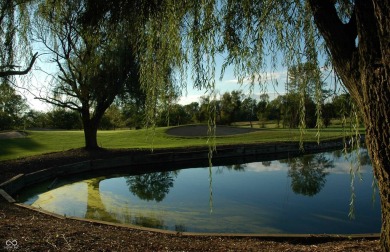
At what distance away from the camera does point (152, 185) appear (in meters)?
12.5

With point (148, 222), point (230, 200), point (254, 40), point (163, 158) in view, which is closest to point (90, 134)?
point (163, 158)

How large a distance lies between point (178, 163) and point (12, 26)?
10703 millimetres

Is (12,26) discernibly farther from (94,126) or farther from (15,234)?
(94,126)

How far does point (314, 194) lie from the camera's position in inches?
397

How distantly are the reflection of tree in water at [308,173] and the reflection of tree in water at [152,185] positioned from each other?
4180 millimetres

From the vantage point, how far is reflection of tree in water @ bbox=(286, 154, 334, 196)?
35.8 ft

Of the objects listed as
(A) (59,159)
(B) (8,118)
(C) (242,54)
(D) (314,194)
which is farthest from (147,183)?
(B) (8,118)

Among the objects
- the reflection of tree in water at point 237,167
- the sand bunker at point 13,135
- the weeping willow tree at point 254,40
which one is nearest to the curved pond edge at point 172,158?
the reflection of tree in water at point 237,167

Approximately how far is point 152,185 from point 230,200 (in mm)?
3782

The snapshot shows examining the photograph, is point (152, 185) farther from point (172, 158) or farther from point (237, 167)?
point (172, 158)

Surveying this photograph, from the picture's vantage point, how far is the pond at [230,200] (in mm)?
7441

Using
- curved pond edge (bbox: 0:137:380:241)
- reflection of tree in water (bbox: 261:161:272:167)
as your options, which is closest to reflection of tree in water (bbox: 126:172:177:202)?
curved pond edge (bbox: 0:137:380:241)

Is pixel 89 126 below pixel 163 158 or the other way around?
the other way around

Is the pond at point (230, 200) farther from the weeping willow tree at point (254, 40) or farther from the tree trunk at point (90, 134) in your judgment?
the tree trunk at point (90, 134)
